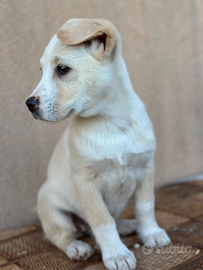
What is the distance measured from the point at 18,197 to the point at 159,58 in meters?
2.38

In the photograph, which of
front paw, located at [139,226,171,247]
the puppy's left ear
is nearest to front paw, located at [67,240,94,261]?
front paw, located at [139,226,171,247]

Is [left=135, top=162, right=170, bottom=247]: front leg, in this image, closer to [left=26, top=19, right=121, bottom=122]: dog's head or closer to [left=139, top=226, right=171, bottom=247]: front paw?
[left=139, top=226, right=171, bottom=247]: front paw

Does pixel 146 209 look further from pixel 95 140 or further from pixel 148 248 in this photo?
pixel 95 140

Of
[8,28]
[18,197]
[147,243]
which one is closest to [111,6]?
[8,28]

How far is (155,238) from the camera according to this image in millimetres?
2023

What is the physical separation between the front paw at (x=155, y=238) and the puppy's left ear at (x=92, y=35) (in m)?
1.20

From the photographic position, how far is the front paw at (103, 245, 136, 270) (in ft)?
5.65

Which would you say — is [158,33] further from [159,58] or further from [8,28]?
[8,28]

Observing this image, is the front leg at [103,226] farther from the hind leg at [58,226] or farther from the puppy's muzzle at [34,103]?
the puppy's muzzle at [34,103]

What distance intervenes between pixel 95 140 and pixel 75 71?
1.45 feet

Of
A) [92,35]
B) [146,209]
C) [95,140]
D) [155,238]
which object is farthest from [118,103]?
[155,238]

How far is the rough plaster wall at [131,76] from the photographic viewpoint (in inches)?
111

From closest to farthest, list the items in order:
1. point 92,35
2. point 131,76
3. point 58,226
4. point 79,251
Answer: point 92,35, point 79,251, point 58,226, point 131,76

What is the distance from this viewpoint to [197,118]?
421cm
